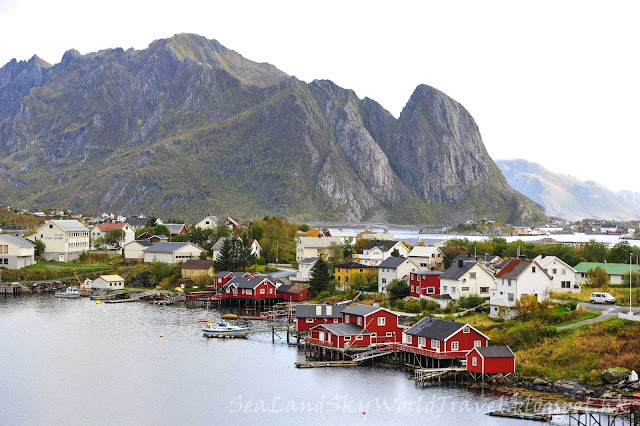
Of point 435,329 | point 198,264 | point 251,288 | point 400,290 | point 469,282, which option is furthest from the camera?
point 198,264

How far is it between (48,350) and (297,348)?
1897 centimetres

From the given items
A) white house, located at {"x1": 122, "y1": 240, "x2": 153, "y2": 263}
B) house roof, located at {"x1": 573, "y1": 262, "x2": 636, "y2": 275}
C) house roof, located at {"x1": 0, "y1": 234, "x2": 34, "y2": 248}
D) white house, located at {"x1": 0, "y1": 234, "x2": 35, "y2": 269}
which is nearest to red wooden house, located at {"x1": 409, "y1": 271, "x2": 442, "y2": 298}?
house roof, located at {"x1": 573, "y1": 262, "x2": 636, "y2": 275}

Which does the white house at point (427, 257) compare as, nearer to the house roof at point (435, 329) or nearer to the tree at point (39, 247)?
the house roof at point (435, 329)

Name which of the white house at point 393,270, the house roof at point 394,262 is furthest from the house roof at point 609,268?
the house roof at point 394,262

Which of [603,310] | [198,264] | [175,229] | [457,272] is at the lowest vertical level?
[603,310]

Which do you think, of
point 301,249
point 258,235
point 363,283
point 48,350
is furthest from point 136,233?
point 48,350

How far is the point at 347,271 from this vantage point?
8269 centimetres

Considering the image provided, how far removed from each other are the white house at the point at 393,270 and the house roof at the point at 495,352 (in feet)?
95.1

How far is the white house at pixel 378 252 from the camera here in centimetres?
9219

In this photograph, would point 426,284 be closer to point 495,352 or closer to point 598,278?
point 598,278

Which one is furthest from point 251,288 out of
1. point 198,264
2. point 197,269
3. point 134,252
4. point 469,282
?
point 134,252

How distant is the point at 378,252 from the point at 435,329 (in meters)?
43.4

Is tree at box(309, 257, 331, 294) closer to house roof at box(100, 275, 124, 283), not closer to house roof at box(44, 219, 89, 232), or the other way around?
house roof at box(100, 275, 124, 283)

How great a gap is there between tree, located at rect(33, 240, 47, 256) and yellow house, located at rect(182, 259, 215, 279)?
26.6m
